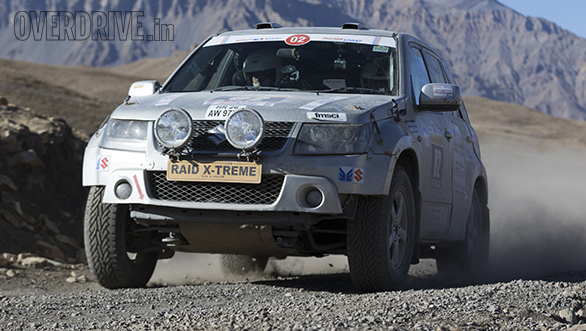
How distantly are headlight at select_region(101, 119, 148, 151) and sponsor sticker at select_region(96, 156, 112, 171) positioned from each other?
3.1 inches

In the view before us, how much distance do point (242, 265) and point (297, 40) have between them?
2679mm

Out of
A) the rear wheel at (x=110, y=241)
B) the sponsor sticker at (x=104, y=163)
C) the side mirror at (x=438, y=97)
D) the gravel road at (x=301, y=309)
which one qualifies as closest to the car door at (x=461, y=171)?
the side mirror at (x=438, y=97)

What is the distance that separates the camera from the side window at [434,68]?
6.92 m

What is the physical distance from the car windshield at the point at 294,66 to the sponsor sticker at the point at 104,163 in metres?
1.08

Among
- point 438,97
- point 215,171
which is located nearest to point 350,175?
point 215,171

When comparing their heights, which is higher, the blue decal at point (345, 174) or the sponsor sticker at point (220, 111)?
the sponsor sticker at point (220, 111)

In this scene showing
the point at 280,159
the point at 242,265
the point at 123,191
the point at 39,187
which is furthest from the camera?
the point at 39,187

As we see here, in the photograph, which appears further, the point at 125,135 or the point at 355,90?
the point at 355,90

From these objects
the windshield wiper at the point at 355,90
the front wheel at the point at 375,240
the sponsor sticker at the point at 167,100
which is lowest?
the front wheel at the point at 375,240

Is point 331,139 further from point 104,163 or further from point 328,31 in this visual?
point 328,31

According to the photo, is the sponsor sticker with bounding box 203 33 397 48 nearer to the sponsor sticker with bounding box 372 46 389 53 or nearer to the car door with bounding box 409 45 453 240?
the sponsor sticker with bounding box 372 46 389 53

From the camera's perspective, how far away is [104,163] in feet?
17.3

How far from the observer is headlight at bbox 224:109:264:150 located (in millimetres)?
4746

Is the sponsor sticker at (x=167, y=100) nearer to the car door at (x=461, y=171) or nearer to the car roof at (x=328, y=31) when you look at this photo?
the car roof at (x=328, y=31)
